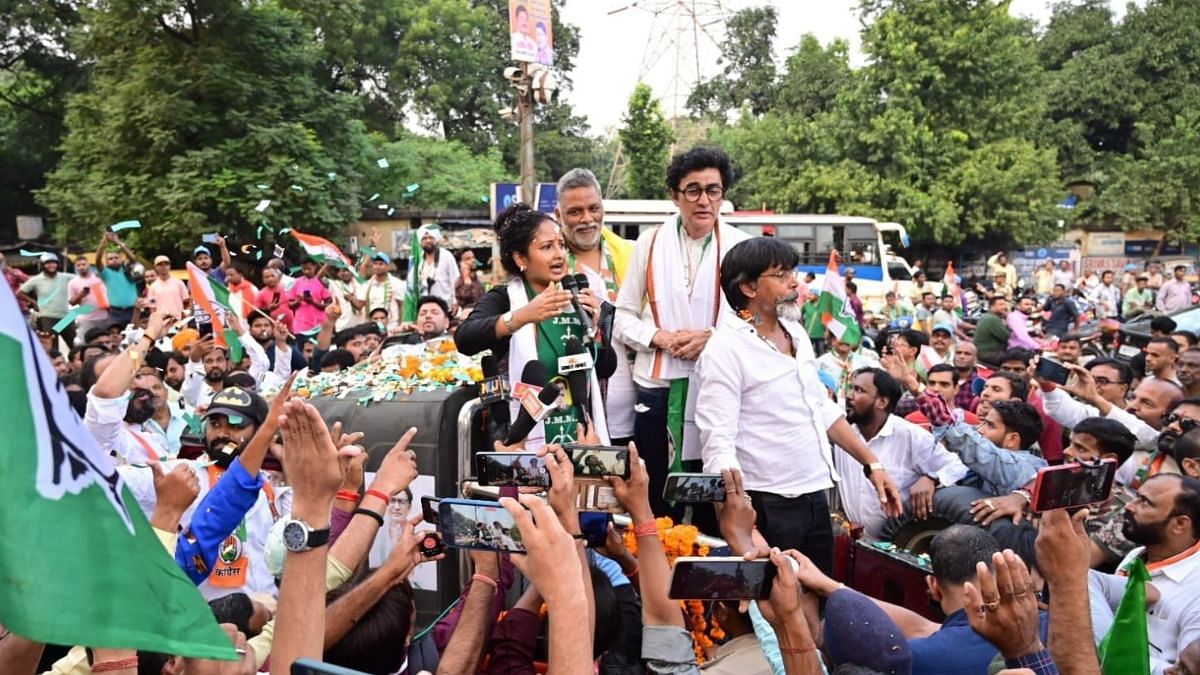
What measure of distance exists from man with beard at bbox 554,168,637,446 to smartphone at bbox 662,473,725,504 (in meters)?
1.22

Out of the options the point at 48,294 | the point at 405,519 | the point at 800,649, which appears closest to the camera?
the point at 800,649

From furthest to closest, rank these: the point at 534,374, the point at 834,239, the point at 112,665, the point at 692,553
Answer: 1. the point at 834,239
2. the point at 534,374
3. the point at 692,553
4. the point at 112,665

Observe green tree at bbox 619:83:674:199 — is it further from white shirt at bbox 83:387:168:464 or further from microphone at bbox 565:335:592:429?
microphone at bbox 565:335:592:429

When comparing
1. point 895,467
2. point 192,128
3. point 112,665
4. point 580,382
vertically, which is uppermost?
point 192,128

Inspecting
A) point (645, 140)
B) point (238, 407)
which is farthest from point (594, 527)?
point (645, 140)

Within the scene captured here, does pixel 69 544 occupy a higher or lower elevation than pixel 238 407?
higher

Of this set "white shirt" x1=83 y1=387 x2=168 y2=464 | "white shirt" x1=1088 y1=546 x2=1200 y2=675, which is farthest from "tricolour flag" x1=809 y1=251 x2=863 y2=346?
"white shirt" x1=83 y1=387 x2=168 y2=464

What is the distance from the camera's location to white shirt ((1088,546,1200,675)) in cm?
334

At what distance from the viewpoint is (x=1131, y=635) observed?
2301 mm

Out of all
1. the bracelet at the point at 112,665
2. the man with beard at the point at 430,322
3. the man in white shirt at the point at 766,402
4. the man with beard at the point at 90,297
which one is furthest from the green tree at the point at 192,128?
the bracelet at the point at 112,665

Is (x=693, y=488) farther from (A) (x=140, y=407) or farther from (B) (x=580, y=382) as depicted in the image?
(A) (x=140, y=407)

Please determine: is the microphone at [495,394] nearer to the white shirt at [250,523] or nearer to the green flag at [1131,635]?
the white shirt at [250,523]

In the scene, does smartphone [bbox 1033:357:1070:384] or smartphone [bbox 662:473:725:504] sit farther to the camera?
smartphone [bbox 1033:357:1070:384]

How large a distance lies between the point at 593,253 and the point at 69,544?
121 inches
